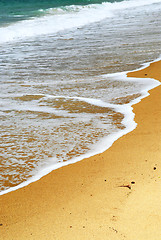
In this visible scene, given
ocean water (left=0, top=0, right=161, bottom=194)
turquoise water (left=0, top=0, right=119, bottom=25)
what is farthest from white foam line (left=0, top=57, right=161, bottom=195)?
turquoise water (left=0, top=0, right=119, bottom=25)

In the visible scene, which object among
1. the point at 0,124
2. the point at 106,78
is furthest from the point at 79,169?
the point at 106,78

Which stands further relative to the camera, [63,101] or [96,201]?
[63,101]

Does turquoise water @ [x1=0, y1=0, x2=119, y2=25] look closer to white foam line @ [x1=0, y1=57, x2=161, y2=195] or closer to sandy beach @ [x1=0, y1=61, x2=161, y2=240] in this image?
white foam line @ [x1=0, y1=57, x2=161, y2=195]

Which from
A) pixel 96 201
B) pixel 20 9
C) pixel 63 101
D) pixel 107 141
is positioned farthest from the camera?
pixel 20 9

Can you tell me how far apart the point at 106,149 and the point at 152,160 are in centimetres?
52

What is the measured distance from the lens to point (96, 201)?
2.64 meters

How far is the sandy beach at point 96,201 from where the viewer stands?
2297mm

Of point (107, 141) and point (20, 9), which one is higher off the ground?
point (20, 9)

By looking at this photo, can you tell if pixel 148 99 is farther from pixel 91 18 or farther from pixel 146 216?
pixel 91 18

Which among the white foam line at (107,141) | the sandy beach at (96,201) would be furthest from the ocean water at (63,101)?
the sandy beach at (96,201)

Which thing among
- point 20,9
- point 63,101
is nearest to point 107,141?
point 63,101

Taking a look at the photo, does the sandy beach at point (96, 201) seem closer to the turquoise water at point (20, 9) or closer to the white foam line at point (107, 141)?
the white foam line at point (107, 141)

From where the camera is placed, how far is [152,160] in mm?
3182

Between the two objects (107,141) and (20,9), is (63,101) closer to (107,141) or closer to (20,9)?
(107,141)
